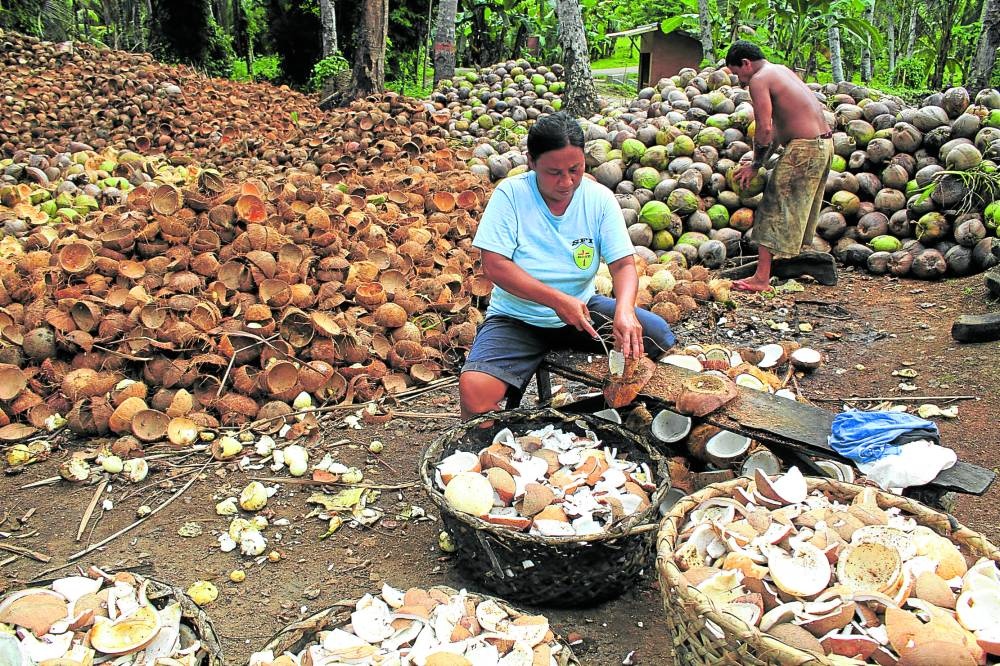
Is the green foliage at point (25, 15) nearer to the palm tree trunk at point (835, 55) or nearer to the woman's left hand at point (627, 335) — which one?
the palm tree trunk at point (835, 55)

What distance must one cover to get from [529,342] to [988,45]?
7.95 metres

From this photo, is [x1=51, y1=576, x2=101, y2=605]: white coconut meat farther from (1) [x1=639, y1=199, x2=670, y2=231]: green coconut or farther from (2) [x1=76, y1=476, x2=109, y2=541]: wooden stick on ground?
(1) [x1=639, y1=199, x2=670, y2=231]: green coconut

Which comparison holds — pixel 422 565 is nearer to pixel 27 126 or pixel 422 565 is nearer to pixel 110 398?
pixel 110 398

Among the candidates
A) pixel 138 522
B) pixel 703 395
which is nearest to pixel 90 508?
pixel 138 522

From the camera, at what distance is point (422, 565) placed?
106 inches

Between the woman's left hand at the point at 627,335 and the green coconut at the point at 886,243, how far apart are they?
4142 mm

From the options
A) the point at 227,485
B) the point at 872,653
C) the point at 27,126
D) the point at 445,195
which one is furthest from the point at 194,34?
the point at 872,653

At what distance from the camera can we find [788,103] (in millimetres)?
5203

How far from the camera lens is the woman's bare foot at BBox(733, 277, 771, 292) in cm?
555

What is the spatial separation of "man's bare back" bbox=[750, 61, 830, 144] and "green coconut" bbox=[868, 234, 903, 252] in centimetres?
113

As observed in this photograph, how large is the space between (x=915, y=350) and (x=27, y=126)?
873 cm

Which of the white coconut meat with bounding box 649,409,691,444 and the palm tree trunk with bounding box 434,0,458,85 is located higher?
the palm tree trunk with bounding box 434,0,458,85

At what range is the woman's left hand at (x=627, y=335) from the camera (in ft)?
8.74

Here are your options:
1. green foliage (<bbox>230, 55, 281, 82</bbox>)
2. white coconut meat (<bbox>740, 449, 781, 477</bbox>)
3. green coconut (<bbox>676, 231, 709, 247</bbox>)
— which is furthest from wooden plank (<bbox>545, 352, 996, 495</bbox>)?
green foliage (<bbox>230, 55, 281, 82</bbox>)
